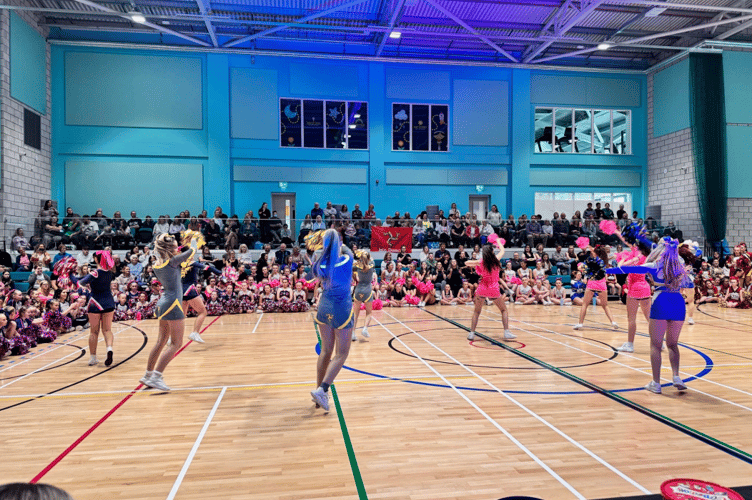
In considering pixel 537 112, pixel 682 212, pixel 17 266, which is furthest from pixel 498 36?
pixel 17 266

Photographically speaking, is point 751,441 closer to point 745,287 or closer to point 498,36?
point 745,287

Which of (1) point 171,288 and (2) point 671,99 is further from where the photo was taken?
(2) point 671,99

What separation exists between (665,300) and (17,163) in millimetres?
20122

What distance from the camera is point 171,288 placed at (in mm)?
5895

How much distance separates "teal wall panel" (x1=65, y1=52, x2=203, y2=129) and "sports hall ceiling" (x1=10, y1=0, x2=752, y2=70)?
83 cm

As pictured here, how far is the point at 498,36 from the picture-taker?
19719mm

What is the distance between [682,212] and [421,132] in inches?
488

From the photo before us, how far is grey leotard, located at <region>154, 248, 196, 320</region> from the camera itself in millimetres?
5770

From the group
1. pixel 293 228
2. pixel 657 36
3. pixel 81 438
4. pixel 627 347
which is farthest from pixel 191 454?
pixel 657 36

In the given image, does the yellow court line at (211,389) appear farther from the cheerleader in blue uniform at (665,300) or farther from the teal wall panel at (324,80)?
the teal wall panel at (324,80)

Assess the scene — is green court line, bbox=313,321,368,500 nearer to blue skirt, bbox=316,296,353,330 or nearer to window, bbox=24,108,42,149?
blue skirt, bbox=316,296,353,330

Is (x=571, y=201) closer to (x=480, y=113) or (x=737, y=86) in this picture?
(x=480, y=113)

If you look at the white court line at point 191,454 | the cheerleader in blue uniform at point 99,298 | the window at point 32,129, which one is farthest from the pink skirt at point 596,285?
the window at point 32,129

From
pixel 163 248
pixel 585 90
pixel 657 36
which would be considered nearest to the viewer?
pixel 163 248
